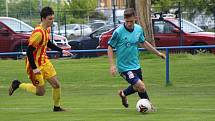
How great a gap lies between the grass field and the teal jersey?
86 centimetres

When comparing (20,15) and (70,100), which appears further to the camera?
(20,15)

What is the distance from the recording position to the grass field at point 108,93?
12.1 meters

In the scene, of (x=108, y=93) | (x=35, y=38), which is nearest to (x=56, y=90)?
(x=35, y=38)

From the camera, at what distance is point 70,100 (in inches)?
632

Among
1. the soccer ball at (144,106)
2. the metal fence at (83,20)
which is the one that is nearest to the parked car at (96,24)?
the metal fence at (83,20)

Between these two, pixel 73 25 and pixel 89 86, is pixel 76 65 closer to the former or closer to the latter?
pixel 89 86

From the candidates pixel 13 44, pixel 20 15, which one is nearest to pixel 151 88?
pixel 13 44

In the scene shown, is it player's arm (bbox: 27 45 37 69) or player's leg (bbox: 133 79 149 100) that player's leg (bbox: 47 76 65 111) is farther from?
player's leg (bbox: 133 79 149 100)

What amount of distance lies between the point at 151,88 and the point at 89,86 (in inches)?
77.2

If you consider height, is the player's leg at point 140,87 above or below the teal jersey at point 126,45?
below

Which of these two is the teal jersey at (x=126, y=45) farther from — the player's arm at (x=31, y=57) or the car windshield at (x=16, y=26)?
the car windshield at (x=16, y=26)

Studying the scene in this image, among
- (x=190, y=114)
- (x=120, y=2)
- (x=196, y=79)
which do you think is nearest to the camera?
(x=190, y=114)

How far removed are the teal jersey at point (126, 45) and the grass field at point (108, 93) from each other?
0.86 metres

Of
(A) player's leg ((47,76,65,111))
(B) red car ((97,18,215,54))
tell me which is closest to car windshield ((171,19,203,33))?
(B) red car ((97,18,215,54))
